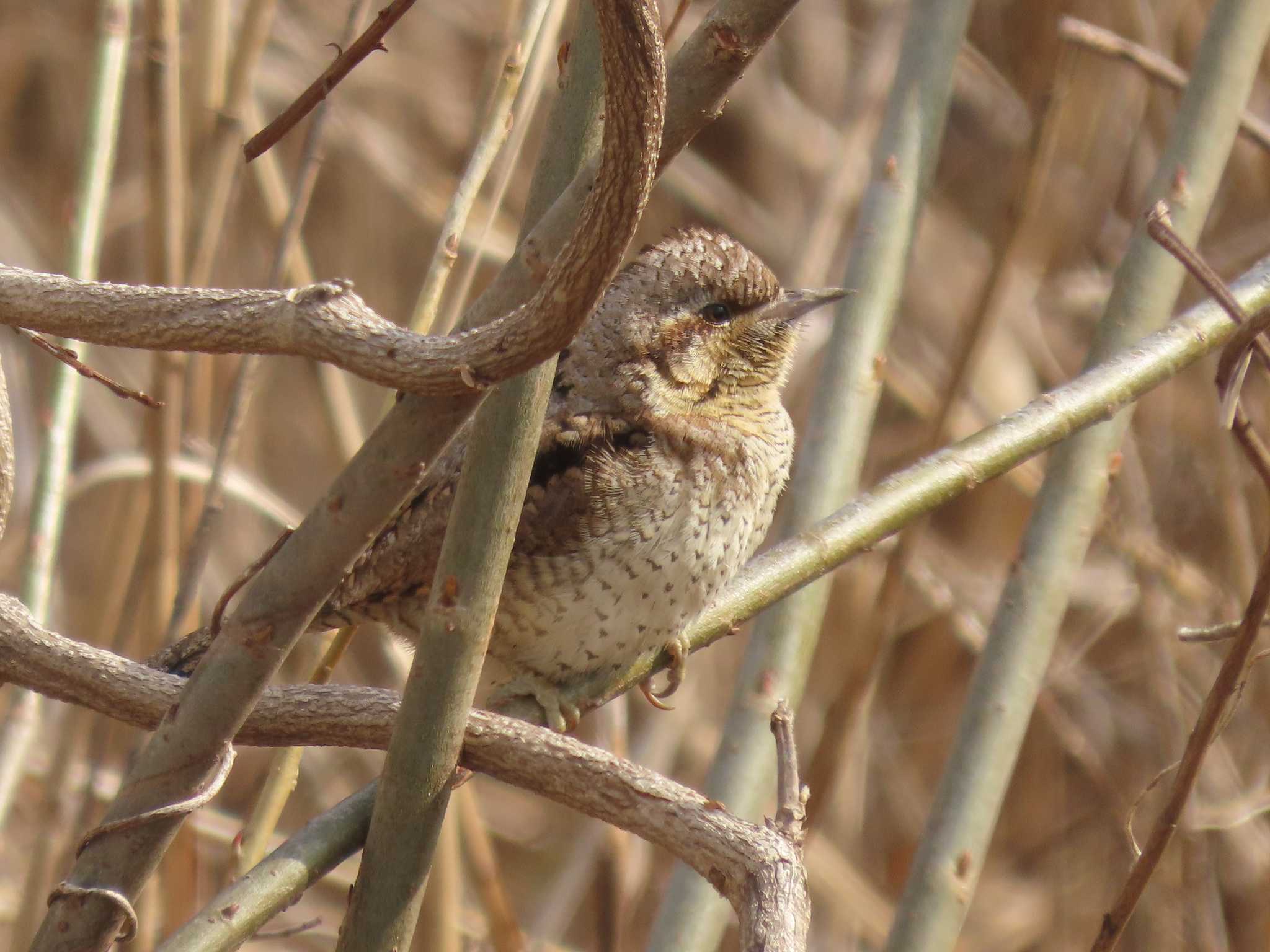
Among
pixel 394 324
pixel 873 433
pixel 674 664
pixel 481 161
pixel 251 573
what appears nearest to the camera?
pixel 394 324

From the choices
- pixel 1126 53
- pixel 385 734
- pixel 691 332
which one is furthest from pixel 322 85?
pixel 1126 53

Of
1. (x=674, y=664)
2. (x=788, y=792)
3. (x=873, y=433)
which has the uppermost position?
(x=873, y=433)

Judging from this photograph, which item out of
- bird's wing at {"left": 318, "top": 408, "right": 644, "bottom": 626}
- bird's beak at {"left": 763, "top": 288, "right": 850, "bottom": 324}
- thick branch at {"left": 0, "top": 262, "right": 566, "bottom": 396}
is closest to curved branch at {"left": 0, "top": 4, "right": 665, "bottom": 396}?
thick branch at {"left": 0, "top": 262, "right": 566, "bottom": 396}

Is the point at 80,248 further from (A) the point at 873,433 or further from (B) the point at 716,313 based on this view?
(A) the point at 873,433

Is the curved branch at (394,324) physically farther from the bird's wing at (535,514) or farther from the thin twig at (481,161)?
the bird's wing at (535,514)

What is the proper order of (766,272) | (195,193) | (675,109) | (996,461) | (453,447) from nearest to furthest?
1. (675,109)
2. (996,461)
3. (453,447)
4. (766,272)
5. (195,193)

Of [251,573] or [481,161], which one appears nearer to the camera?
[251,573]

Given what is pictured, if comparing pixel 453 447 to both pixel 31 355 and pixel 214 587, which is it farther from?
pixel 31 355

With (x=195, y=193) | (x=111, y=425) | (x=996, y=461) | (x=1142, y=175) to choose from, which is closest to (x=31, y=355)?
(x=111, y=425)
